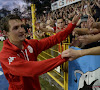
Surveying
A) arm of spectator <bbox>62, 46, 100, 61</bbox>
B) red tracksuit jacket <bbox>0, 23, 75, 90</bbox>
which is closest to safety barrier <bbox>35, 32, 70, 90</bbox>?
red tracksuit jacket <bbox>0, 23, 75, 90</bbox>

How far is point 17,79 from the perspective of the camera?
1656 mm

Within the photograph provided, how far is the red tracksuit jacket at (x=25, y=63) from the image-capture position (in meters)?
1.33

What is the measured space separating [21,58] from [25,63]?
21cm

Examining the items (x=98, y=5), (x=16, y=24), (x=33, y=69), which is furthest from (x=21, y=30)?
(x=98, y=5)

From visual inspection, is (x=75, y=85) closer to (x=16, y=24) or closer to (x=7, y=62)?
(x=7, y=62)

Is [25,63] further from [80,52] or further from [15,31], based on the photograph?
[80,52]

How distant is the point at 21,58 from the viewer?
60.5 inches

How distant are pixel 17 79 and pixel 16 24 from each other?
0.84m

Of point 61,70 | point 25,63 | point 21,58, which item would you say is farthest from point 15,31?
point 61,70

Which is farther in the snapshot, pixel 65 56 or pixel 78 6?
pixel 78 6

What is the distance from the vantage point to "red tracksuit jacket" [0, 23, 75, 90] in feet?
4.36

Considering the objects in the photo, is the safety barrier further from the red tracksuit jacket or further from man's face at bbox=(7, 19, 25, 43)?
man's face at bbox=(7, 19, 25, 43)

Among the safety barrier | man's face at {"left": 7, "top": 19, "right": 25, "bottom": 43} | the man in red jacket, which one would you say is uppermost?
man's face at {"left": 7, "top": 19, "right": 25, "bottom": 43}

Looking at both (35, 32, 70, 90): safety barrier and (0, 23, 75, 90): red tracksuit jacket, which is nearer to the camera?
(0, 23, 75, 90): red tracksuit jacket
